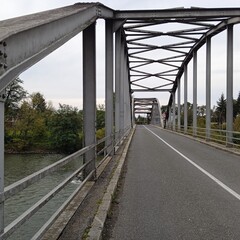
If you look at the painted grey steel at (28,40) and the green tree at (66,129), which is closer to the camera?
the painted grey steel at (28,40)

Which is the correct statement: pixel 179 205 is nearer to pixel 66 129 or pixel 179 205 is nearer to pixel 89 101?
pixel 89 101

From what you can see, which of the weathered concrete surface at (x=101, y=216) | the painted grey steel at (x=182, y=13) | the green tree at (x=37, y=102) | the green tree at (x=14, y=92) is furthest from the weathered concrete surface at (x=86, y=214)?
the green tree at (x=37, y=102)

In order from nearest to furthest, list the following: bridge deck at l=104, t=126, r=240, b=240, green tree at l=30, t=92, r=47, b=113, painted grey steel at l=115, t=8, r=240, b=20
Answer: bridge deck at l=104, t=126, r=240, b=240 → painted grey steel at l=115, t=8, r=240, b=20 → green tree at l=30, t=92, r=47, b=113

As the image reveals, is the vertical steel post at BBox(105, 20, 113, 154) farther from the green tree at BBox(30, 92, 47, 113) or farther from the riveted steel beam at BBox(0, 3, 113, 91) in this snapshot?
the green tree at BBox(30, 92, 47, 113)

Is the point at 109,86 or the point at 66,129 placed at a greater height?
the point at 109,86

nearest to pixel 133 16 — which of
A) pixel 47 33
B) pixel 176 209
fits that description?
pixel 176 209

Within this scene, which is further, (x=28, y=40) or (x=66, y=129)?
(x=66, y=129)

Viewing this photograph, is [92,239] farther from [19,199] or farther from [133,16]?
[133,16]

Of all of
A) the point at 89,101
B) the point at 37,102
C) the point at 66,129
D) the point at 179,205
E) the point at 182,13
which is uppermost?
the point at 182,13

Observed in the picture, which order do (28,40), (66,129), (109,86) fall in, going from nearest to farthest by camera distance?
(28,40)
(109,86)
(66,129)

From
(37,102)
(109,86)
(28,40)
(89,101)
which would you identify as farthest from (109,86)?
(37,102)

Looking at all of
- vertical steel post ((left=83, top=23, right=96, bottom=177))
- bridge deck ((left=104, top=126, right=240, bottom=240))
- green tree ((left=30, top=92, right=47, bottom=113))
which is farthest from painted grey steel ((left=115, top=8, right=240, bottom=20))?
green tree ((left=30, top=92, right=47, bottom=113))

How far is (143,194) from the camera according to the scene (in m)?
8.22

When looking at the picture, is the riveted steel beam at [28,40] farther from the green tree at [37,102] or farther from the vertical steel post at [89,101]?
the green tree at [37,102]
